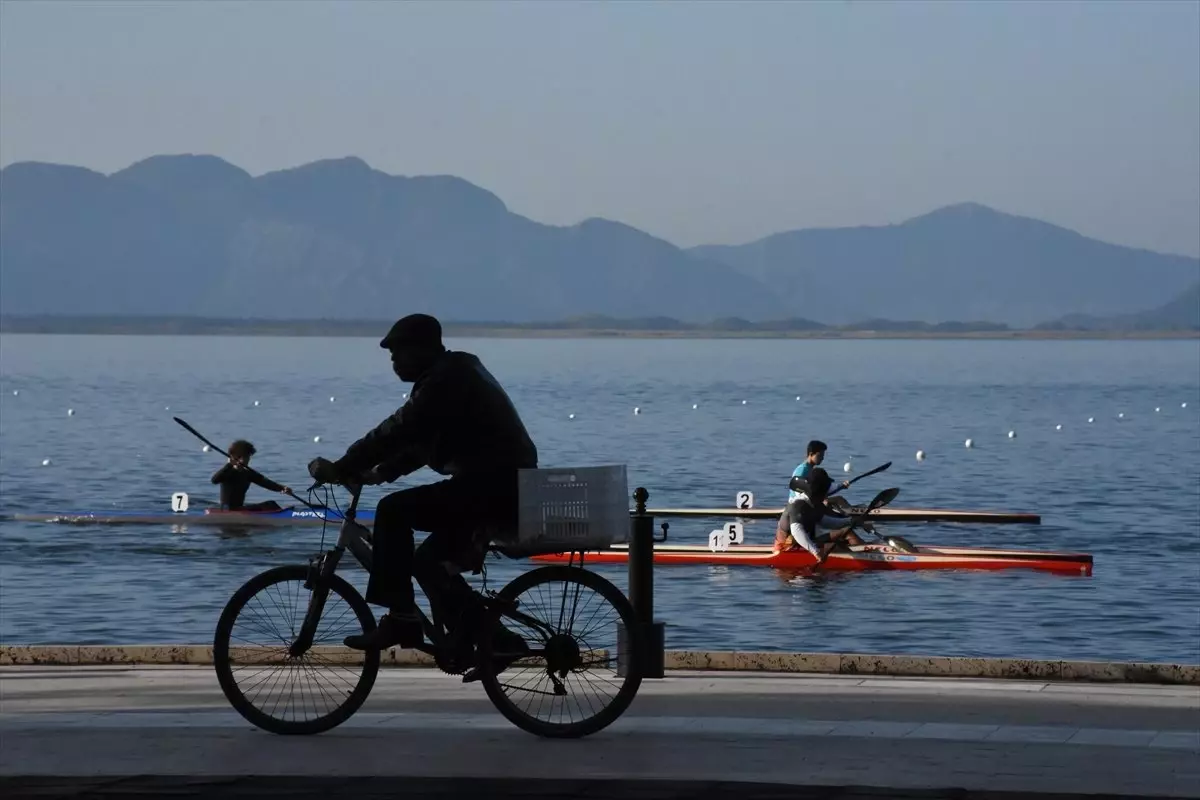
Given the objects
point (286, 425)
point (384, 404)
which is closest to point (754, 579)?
point (286, 425)

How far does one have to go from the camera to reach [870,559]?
27750 mm

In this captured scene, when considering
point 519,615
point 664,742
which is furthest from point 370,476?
point 664,742

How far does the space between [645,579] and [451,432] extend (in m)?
2.59

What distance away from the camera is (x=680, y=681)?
11156 millimetres

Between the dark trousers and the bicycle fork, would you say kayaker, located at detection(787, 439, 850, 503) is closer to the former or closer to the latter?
the bicycle fork

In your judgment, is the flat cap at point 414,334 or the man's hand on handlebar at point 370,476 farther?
the flat cap at point 414,334

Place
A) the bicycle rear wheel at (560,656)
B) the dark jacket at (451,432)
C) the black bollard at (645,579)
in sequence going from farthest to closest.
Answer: the black bollard at (645,579) → the bicycle rear wheel at (560,656) → the dark jacket at (451,432)

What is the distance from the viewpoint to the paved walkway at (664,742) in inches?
309

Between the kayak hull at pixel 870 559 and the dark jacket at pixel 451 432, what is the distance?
58.2 feet

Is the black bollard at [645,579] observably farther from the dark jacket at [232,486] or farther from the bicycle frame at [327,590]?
the dark jacket at [232,486]

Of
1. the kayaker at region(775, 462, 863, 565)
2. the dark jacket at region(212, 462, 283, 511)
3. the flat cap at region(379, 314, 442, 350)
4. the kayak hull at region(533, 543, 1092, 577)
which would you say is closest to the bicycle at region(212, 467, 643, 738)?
the flat cap at region(379, 314, 442, 350)

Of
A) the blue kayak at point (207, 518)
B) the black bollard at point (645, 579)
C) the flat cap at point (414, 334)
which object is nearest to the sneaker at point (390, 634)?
the flat cap at point (414, 334)

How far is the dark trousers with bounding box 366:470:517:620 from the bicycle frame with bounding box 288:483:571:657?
138mm

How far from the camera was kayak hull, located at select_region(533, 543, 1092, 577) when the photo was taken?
2773 cm
